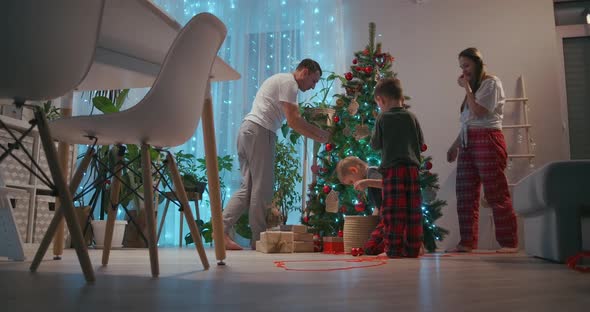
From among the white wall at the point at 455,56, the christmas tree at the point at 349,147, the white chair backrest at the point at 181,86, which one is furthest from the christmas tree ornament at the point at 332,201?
the white chair backrest at the point at 181,86

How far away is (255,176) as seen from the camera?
339 centimetres

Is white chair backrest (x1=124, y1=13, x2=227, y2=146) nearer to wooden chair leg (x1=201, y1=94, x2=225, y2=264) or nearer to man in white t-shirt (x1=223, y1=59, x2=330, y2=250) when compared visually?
wooden chair leg (x1=201, y1=94, x2=225, y2=264)

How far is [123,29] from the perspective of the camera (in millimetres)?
1568

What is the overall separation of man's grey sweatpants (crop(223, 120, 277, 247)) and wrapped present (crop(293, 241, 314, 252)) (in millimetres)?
291

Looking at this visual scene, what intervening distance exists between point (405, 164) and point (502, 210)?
0.87m

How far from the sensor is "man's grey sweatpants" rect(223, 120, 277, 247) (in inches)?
133

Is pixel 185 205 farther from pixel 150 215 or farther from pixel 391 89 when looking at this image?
pixel 391 89

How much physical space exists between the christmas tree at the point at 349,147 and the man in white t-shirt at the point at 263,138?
0.81 ft

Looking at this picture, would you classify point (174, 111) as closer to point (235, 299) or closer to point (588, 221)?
point (235, 299)

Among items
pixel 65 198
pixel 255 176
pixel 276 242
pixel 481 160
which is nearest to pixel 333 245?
pixel 276 242

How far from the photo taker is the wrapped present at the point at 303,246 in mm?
3387

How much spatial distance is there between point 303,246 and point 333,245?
21 cm

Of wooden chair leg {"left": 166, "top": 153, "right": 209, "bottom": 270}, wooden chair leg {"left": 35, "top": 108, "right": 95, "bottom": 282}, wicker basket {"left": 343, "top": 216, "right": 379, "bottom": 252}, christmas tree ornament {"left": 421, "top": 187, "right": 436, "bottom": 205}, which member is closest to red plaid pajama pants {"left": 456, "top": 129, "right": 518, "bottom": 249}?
christmas tree ornament {"left": 421, "top": 187, "right": 436, "bottom": 205}

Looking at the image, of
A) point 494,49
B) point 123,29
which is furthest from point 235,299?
point 494,49
